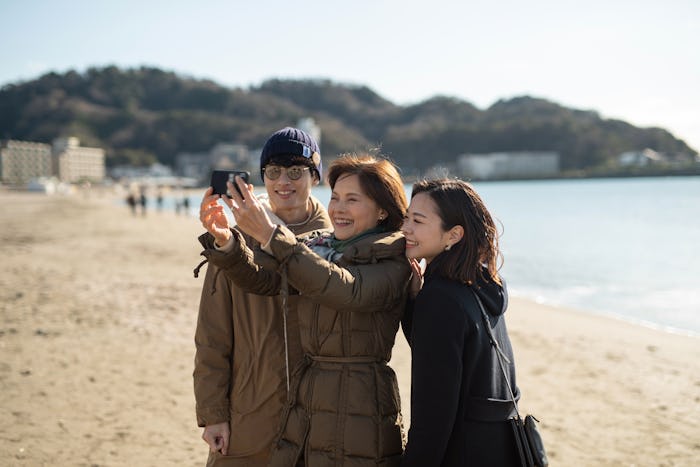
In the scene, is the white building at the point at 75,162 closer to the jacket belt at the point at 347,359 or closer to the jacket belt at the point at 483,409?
the jacket belt at the point at 347,359

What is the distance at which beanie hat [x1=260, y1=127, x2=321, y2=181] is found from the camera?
7.22 ft

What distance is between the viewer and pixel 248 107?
159m

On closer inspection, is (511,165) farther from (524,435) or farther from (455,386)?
(455,386)

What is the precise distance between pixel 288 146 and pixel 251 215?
1.75ft

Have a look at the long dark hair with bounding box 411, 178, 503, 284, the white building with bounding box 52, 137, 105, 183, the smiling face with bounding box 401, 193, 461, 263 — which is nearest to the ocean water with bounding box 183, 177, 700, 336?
the long dark hair with bounding box 411, 178, 503, 284

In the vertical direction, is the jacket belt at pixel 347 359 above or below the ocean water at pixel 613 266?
above

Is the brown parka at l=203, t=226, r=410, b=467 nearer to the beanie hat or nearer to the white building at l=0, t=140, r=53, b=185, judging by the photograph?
the beanie hat

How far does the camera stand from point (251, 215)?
176 centimetres

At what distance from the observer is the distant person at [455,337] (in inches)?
67.8

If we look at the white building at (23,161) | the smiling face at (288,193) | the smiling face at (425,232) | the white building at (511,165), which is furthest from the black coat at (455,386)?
the white building at (23,161)

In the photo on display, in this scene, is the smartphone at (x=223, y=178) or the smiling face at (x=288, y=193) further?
the smiling face at (x=288, y=193)

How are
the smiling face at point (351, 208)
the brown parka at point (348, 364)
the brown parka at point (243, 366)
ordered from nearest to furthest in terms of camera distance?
the brown parka at point (348, 364), the smiling face at point (351, 208), the brown parka at point (243, 366)

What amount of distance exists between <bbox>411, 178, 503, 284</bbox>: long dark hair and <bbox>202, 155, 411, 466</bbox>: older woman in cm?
17

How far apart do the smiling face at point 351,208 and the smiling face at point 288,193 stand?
0.28 metres
